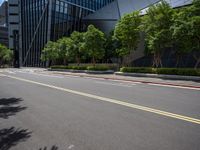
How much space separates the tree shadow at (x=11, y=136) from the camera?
523 cm

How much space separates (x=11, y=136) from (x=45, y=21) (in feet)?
232

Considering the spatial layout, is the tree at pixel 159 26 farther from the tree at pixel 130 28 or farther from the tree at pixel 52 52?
the tree at pixel 52 52

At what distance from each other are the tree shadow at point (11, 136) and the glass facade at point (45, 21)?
67326 mm

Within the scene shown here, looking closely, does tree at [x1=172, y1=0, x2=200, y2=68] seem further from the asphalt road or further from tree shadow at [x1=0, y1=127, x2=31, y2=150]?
tree shadow at [x1=0, y1=127, x2=31, y2=150]

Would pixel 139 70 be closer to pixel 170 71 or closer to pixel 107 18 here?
pixel 170 71

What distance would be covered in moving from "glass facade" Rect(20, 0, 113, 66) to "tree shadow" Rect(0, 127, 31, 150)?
221 feet

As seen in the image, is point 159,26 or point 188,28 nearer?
point 188,28

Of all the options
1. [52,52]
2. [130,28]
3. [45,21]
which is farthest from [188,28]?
[45,21]

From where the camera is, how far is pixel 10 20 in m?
96.4

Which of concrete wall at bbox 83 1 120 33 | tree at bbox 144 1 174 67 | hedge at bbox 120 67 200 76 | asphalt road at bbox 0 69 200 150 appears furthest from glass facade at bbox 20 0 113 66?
asphalt road at bbox 0 69 200 150

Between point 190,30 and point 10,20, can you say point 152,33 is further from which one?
point 10,20

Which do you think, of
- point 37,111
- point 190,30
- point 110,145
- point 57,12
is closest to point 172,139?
point 110,145

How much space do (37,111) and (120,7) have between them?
2003 inches

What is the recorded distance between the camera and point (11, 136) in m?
5.79
